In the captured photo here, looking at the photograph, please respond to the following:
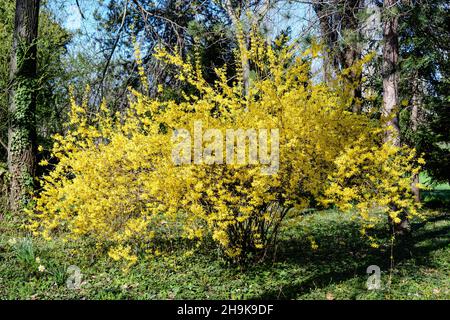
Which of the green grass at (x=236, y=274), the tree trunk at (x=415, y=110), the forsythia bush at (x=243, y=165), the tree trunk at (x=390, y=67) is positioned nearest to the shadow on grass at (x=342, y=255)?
the green grass at (x=236, y=274)

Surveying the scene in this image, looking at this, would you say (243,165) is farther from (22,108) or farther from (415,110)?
(415,110)

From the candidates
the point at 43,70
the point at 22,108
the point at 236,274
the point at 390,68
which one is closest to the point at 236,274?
the point at 236,274

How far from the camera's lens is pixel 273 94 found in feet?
12.6

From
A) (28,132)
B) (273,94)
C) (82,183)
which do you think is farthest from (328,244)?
(28,132)

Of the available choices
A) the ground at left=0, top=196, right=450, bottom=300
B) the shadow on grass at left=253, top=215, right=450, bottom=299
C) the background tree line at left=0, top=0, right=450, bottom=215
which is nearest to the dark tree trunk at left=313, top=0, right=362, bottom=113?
the background tree line at left=0, top=0, right=450, bottom=215

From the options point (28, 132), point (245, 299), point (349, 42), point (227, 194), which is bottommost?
point (245, 299)

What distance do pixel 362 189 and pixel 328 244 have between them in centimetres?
256

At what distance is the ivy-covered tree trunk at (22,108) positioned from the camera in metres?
7.77

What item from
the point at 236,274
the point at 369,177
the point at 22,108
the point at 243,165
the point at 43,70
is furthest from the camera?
the point at 43,70

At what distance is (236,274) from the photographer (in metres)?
4.62

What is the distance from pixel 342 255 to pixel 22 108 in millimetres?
6620
